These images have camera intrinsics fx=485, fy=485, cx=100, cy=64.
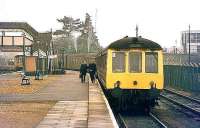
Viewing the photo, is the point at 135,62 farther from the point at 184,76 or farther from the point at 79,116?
the point at 184,76

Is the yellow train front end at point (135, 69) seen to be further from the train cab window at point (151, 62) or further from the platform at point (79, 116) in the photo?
the platform at point (79, 116)

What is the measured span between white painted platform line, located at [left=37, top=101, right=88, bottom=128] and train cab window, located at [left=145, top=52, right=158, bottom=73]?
288 centimetres

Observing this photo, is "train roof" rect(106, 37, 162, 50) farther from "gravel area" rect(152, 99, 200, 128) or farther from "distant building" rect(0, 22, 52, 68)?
"distant building" rect(0, 22, 52, 68)

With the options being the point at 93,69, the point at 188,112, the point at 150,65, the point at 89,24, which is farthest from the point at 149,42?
the point at 89,24

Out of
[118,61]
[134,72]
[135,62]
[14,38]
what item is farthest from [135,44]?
[14,38]

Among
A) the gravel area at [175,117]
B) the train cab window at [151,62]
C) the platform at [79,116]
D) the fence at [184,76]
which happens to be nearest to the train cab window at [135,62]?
the train cab window at [151,62]

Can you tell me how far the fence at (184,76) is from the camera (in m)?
33.2

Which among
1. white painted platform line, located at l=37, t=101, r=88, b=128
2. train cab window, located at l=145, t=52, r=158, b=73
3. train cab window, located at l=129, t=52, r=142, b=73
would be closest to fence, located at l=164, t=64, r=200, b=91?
train cab window, located at l=145, t=52, r=158, b=73

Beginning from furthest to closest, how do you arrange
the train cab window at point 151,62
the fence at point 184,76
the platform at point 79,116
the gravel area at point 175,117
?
the fence at point 184,76
the train cab window at point 151,62
the gravel area at point 175,117
the platform at point 79,116

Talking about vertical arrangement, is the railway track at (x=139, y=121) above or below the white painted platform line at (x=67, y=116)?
below

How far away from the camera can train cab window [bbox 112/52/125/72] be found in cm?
1909

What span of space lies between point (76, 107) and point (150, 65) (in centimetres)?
346

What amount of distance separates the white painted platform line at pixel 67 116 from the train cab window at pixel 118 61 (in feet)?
6.21

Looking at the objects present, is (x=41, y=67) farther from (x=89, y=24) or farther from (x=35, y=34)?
(x=89, y=24)
